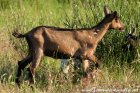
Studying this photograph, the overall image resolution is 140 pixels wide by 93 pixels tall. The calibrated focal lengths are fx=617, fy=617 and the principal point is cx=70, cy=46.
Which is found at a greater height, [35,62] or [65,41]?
[65,41]

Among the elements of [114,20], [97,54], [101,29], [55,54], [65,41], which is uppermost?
[114,20]

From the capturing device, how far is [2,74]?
31.3 feet

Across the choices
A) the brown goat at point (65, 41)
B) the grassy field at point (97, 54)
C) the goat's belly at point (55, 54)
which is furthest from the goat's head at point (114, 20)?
the goat's belly at point (55, 54)

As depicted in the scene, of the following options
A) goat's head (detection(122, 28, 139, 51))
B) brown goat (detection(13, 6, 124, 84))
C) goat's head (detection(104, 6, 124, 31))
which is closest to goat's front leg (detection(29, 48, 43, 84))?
brown goat (detection(13, 6, 124, 84))

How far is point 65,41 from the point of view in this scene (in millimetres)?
9312

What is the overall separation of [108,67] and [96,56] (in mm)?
379

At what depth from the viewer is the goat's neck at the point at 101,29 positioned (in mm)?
9641

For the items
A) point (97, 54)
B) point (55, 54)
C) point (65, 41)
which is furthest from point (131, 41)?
point (55, 54)

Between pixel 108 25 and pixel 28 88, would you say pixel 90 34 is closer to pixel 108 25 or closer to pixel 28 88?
pixel 108 25

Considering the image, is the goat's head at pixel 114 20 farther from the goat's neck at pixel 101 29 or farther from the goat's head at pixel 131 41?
the goat's head at pixel 131 41

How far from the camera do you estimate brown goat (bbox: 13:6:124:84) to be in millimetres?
9094

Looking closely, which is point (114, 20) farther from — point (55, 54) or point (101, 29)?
point (55, 54)

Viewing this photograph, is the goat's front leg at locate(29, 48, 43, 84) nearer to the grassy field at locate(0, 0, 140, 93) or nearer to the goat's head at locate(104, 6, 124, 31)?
the grassy field at locate(0, 0, 140, 93)

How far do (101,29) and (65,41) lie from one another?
0.70 m
